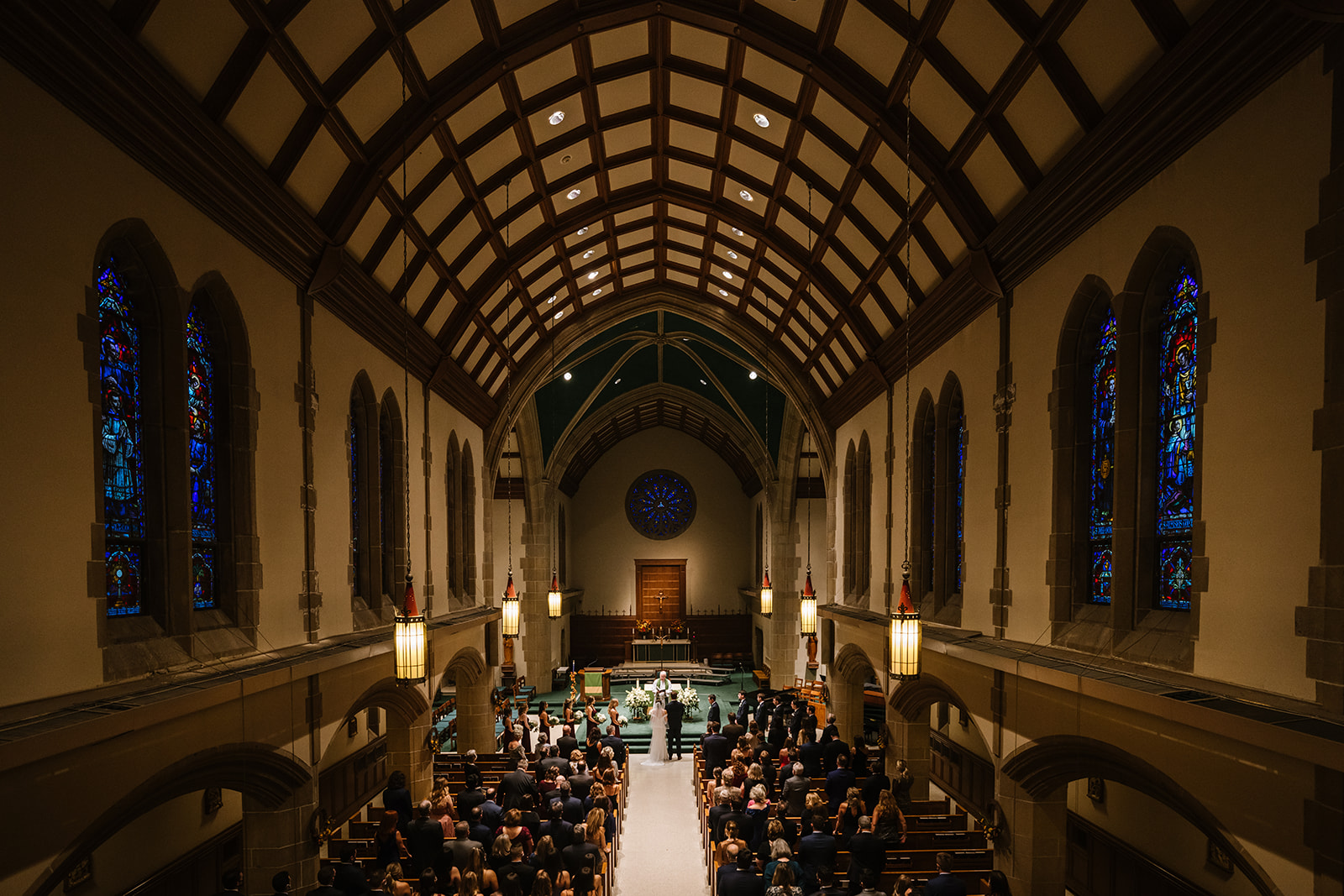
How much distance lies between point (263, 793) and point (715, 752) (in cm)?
Answer: 767

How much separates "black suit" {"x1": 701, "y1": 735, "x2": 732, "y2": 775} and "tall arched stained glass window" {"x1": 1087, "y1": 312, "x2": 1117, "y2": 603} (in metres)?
7.62

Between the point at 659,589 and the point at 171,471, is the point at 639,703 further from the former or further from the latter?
the point at 171,471

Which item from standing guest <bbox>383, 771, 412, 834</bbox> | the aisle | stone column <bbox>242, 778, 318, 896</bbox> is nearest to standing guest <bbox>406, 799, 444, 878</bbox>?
standing guest <bbox>383, 771, 412, 834</bbox>

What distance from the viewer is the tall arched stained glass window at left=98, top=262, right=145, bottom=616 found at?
18.6 ft

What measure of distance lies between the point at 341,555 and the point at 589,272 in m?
8.19

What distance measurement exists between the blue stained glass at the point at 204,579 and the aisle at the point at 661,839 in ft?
21.6

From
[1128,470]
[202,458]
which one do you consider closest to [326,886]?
[202,458]

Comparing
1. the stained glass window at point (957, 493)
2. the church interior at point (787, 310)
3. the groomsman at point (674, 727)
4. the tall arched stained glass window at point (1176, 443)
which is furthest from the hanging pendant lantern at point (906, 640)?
the groomsman at point (674, 727)

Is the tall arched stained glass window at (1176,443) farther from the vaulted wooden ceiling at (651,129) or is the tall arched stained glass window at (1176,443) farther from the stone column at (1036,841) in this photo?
the stone column at (1036,841)

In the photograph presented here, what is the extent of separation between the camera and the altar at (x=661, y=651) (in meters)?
27.9

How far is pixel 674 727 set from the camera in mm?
17531

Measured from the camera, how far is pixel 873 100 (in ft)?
28.1

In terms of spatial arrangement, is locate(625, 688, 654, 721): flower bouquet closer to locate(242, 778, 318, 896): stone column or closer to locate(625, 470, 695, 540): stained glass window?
locate(625, 470, 695, 540): stained glass window

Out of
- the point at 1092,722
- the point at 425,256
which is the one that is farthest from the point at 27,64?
the point at 1092,722
